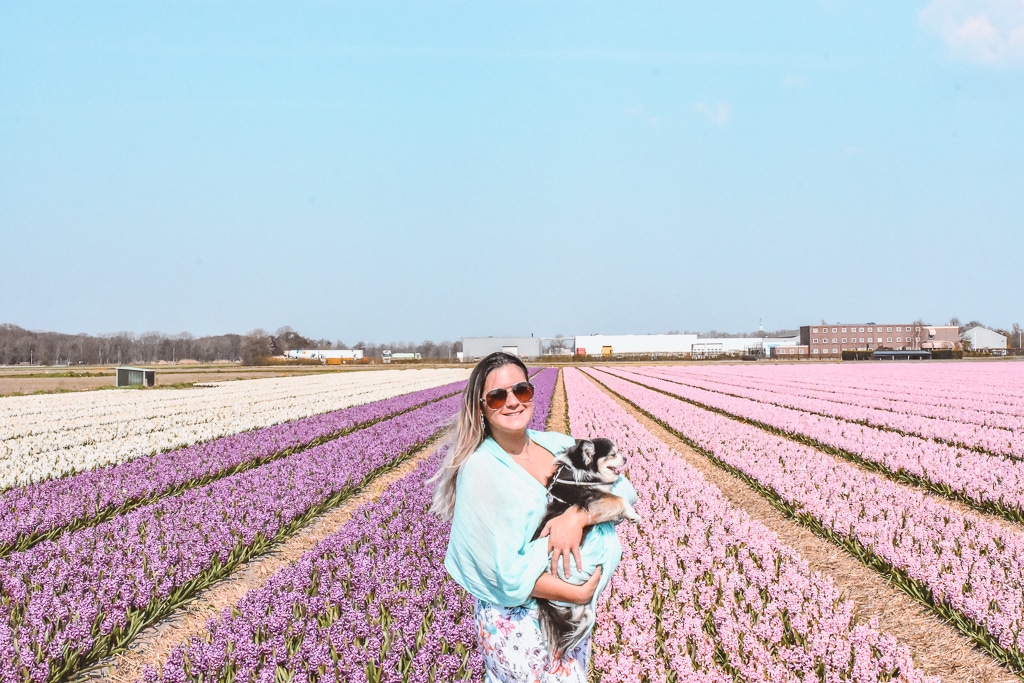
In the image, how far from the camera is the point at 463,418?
2.86 meters

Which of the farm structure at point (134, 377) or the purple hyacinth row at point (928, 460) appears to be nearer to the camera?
the purple hyacinth row at point (928, 460)

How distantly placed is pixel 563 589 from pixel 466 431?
707 mm

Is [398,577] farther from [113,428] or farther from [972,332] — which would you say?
[972,332]

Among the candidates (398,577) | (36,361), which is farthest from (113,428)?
(36,361)

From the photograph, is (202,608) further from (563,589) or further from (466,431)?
(563,589)

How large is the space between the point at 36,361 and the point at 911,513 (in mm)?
208465

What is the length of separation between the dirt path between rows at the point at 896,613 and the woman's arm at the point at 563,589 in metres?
4.37

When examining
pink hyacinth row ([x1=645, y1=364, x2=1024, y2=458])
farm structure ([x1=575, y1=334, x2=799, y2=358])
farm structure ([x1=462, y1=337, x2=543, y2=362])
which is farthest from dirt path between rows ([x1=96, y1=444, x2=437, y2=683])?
farm structure ([x1=575, y1=334, x2=799, y2=358])

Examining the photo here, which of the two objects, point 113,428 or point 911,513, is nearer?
point 911,513

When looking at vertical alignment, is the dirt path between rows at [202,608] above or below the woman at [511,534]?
below

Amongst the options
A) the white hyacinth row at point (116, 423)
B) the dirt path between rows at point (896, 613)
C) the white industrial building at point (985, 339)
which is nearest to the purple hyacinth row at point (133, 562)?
the white hyacinth row at point (116, 423)

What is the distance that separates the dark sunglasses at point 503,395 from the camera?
9.21 ft

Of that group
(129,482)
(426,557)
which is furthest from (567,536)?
(129,482)

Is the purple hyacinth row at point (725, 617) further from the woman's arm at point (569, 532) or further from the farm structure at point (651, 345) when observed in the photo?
the farm structure at point (651, 345)
